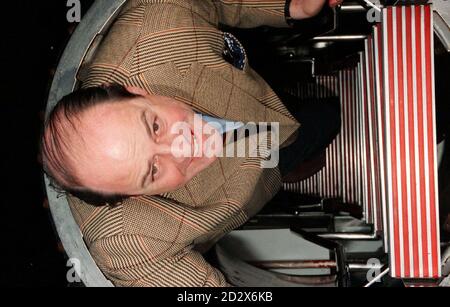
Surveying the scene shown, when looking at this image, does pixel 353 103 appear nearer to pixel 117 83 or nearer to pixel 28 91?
pixel 117 83

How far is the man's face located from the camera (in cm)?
92

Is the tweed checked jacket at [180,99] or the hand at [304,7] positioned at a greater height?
the hand at [304,7]

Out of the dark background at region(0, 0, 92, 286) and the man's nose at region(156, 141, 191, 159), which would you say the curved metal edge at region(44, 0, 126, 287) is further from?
the man's nose at region(156, 141, 191, 159)

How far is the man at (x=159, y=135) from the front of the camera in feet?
3.08

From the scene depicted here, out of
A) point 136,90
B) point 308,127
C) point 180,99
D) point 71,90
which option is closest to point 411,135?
point 308,127

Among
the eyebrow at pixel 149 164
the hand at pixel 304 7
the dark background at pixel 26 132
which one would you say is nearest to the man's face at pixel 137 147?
the eyebrow at pixel 149 164

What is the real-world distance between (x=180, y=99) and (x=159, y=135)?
0.39 ft

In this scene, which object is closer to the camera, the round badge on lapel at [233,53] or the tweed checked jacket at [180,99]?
the tweed checked jacket at [180,99]

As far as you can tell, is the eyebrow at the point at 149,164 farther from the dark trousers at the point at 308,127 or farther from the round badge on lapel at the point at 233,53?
the dark trousers at the point at 308,127

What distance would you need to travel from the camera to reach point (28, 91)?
1.47m
